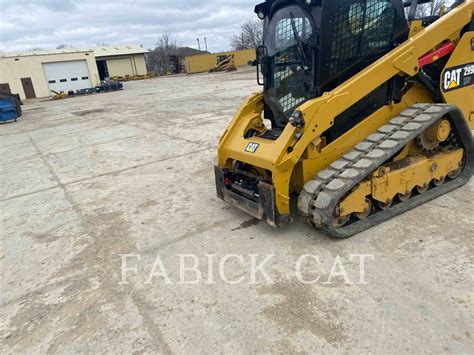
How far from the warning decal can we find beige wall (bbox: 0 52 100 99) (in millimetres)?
37947

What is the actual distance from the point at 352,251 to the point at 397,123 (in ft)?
5.50

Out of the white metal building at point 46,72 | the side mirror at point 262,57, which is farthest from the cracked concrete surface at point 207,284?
the white metal building at point 46,72

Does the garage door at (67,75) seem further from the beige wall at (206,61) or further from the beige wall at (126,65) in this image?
the beige wall at (126,65)

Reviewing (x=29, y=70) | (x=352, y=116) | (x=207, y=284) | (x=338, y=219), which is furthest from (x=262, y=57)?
(x=29, y=70)

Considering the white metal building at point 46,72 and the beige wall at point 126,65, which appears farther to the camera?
the beige wall at point 126,65

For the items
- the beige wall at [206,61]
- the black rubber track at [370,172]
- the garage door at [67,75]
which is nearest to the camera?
the black rubber track at [370,172]

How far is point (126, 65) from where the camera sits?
55156 mm

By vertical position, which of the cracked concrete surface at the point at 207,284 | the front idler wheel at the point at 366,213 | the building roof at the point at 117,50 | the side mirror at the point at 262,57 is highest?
the building roof at the point at 117,50

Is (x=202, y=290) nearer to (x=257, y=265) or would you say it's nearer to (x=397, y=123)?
(x=257, y=265)

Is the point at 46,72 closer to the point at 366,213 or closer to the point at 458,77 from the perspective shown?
the point at 458,77

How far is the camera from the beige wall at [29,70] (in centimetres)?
3356

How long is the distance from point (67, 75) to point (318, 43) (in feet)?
125

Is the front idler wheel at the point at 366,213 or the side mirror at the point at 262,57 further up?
the side mirror at the point at 262,57

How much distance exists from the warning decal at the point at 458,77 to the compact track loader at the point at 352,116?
1 cm
